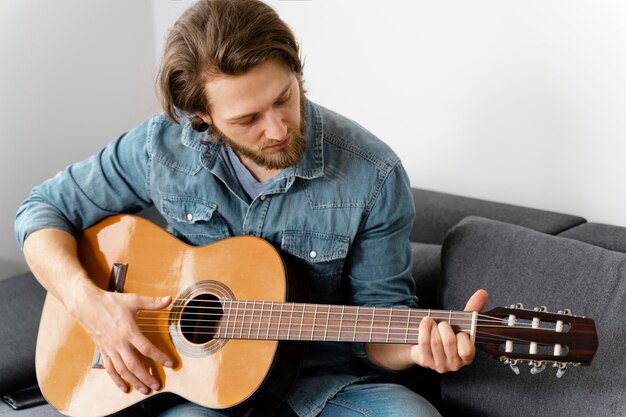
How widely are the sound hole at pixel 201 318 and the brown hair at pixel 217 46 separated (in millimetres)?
386

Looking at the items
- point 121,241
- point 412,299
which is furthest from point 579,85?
point 121,241

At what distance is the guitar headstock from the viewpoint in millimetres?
1317

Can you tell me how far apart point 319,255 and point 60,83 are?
1447 millimetres

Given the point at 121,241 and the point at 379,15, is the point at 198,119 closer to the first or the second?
the point at 121,241

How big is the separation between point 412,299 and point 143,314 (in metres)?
0.56

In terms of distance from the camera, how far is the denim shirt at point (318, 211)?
1.67m

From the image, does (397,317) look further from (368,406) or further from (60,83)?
(60,83)

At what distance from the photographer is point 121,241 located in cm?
181

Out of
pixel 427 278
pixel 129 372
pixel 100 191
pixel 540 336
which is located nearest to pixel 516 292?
pixel 427 278

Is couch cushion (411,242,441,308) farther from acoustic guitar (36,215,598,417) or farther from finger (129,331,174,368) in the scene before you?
finger (129,331,174,368)

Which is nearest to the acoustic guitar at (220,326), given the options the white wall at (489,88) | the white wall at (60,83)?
the white wall at (489,88)

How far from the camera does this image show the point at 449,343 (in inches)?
53.9

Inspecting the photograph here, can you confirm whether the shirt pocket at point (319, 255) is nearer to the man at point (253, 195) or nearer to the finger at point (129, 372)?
the man at point (253, 195)

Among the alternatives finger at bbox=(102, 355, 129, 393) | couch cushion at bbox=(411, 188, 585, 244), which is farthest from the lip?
couch cushion at bbox=(411, 188, 585, 244)
